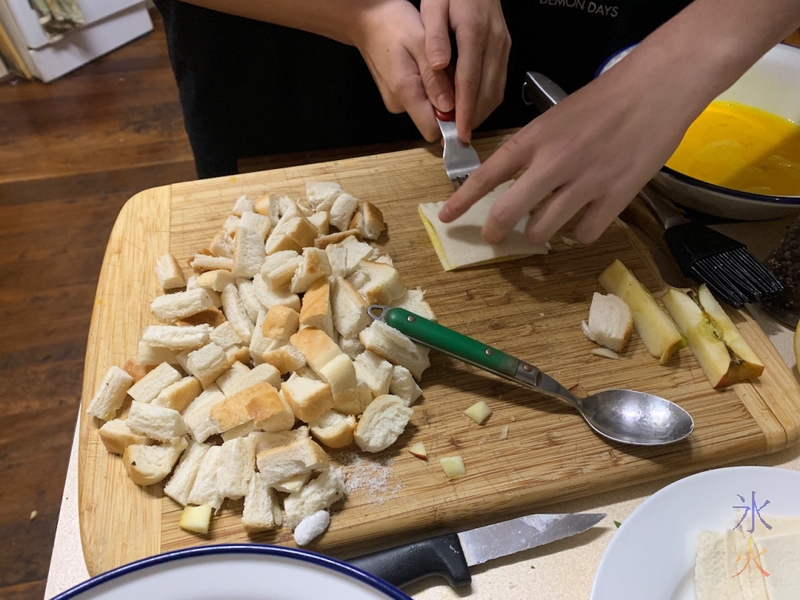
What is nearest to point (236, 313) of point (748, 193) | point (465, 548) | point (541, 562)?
point (465, 548)

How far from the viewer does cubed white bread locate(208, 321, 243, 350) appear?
3.97ft

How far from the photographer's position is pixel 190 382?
1.14m

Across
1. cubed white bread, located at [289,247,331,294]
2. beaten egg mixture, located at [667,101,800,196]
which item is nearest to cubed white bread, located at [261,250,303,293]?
cubed white bread, located at [289,247,331,294]

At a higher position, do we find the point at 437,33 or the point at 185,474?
the point at 437,33

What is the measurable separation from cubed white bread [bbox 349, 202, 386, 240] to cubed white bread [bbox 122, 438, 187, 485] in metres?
0.67

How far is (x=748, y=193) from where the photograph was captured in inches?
50.9

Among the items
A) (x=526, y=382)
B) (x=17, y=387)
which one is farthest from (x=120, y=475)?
(x=17, y=387)

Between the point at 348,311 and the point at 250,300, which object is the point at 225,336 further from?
the point at 348,311

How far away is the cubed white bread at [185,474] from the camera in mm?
1032

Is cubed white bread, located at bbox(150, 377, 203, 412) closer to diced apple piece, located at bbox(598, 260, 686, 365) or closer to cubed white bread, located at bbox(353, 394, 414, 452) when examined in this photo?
cubed white bread, located at bbox(353, 394, 414, 452)

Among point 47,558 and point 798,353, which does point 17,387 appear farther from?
point 798,353

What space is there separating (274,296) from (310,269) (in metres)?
0.12

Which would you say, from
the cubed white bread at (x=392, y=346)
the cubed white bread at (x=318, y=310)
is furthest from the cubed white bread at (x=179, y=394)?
the cubed white bread at (x=392, y=346)

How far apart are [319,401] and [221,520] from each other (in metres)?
0.27
